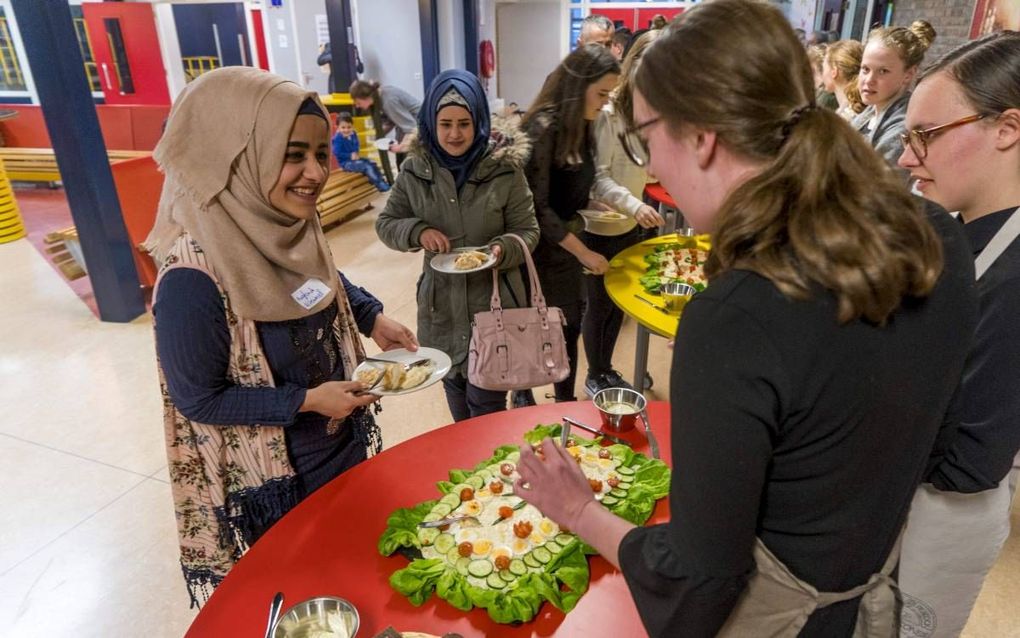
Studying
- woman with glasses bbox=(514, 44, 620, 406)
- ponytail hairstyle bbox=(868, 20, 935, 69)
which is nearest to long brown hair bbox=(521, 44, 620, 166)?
woman with glasses bbox=(514, 44, 620, 406)

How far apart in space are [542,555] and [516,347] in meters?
1.32

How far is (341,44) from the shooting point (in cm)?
878

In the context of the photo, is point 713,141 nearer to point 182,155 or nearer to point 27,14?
point 182,155

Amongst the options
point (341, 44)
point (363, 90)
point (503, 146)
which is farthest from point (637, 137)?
point (341, 44)

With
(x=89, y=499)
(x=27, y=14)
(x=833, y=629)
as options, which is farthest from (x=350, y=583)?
(x=27, y=14)

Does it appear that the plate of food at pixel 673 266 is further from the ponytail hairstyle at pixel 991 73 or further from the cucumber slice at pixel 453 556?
the cucumber slice at pixel 453 556

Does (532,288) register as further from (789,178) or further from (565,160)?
(789,178)

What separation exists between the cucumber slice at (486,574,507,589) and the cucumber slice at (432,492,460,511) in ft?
0.74

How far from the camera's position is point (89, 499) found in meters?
3.09

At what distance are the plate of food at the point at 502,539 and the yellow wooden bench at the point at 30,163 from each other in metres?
9.41

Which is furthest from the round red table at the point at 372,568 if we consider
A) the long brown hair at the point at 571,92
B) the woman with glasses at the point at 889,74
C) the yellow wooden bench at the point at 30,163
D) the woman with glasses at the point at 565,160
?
the yellow wooden bench at the point at 30,163

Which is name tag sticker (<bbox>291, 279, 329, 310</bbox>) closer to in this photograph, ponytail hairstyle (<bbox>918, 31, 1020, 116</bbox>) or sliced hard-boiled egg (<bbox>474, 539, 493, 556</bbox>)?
sliced hard-boiled egg (<bbox>474, 539, 493, 556</bbox>)

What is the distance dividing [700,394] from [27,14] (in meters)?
5.14

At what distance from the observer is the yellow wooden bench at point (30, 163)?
27.8 feet
